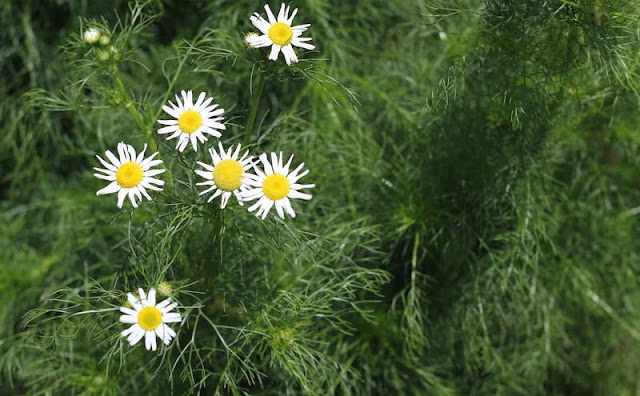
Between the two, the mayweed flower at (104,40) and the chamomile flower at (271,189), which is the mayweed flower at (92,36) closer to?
the mayweed flower at (104,40)

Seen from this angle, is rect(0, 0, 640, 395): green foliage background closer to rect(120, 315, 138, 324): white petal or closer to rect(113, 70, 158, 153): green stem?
rect(113, 70, 158, 153): green stem

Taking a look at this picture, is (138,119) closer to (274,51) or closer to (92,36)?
(92,36)

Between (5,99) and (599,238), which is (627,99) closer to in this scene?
(599,238)

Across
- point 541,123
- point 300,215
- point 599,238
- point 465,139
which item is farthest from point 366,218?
point 599,238

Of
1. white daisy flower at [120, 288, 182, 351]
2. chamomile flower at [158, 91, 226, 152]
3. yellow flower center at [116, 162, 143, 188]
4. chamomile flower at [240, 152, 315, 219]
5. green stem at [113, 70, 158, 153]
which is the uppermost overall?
green stem at [113, 70, 158, 153]

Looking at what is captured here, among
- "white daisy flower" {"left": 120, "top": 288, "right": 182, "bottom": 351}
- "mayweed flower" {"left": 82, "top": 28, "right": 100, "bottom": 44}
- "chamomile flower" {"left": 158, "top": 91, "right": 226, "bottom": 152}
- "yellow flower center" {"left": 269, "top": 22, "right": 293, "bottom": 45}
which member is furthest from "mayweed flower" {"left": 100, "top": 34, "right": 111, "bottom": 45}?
"white daisy flower" {"left": 120, "top": 288, "right": 182, "bottom": 351}
